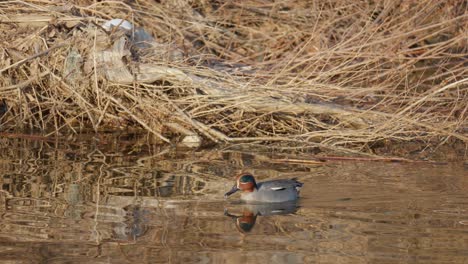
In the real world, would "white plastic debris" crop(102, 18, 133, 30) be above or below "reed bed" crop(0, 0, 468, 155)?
above

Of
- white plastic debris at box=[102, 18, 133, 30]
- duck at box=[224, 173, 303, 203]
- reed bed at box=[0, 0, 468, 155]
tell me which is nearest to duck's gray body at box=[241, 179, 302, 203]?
duck at box=[224, 173, 303, 203]

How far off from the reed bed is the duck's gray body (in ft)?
6.32

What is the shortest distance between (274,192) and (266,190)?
66 millimetres

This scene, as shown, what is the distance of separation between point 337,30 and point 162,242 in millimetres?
6054

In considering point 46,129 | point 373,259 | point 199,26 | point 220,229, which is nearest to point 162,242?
point 220,229

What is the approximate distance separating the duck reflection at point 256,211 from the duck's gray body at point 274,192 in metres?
0.04

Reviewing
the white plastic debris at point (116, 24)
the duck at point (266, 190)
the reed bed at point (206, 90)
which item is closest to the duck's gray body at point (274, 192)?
the duck at point (266, 190)

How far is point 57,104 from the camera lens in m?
10.4

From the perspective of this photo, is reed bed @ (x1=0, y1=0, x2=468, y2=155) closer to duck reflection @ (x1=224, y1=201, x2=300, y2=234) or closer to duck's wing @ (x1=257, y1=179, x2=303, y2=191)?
duck's wing @ (x1=257, y1=179, x2=303, y2=191)

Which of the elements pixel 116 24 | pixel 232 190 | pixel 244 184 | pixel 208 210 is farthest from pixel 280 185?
pixel 116 24

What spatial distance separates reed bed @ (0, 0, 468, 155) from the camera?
9914mm

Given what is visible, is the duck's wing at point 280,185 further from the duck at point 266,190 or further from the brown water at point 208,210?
the brown water at point 208,210

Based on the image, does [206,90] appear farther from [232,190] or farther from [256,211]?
[256,211]

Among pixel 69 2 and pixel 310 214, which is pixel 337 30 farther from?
pixel 310 214
